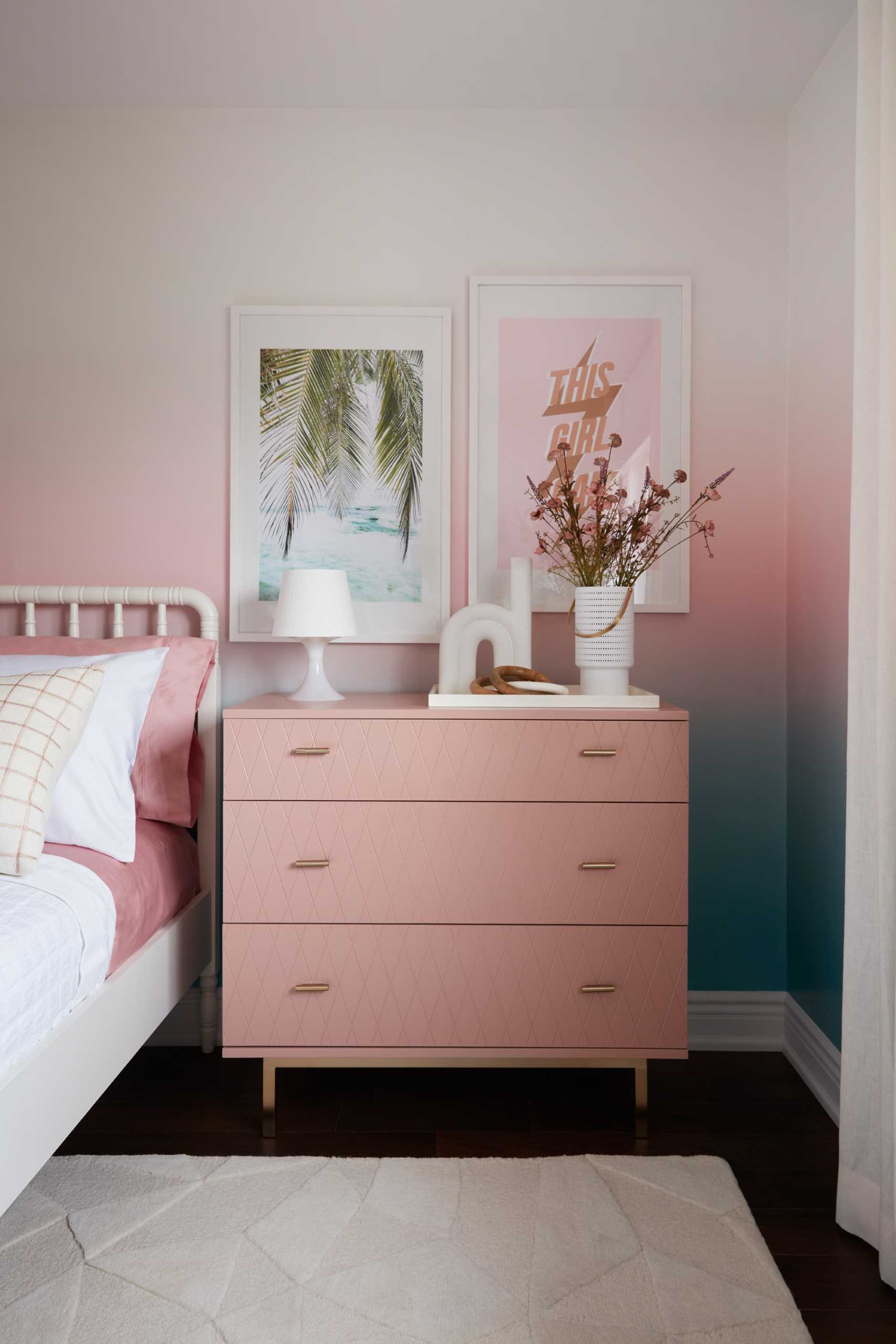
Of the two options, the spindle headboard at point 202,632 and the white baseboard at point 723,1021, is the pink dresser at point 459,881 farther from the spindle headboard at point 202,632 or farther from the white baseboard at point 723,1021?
the white baseboard at point 723,1021

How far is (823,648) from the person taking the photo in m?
2.13

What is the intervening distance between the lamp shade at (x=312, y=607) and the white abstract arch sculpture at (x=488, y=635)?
25 centimetres

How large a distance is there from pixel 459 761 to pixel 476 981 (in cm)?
47

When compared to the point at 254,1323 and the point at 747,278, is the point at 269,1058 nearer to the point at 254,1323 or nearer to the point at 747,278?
the point at 254,1323

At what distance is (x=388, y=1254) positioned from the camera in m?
1.51

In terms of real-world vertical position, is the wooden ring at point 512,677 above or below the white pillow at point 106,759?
above

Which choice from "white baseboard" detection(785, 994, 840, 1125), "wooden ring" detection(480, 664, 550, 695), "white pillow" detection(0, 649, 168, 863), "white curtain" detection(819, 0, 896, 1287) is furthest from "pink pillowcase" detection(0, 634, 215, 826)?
"white baseboard" detection(785, 994, 840, 1125)

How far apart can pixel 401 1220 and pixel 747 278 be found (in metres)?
2.34

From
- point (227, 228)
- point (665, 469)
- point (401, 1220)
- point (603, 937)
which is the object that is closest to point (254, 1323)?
point (401, 1220)

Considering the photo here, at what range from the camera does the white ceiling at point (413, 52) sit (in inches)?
76.6

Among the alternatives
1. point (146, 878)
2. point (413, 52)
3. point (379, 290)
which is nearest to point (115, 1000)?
point (146, 878)

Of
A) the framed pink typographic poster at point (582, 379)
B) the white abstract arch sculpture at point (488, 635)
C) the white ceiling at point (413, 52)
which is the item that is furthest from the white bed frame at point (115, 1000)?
the white ceiling at point (413, 52)

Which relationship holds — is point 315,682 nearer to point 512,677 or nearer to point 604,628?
point 512,677

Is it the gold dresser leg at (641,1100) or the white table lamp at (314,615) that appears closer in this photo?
the gold dresser leg at (641,1100)
